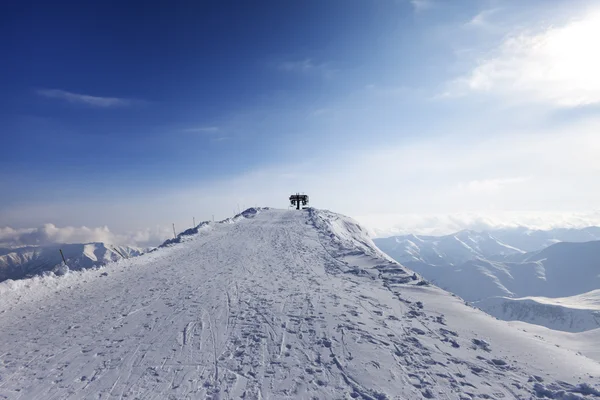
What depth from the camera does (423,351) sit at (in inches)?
364

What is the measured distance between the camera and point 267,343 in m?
9.59

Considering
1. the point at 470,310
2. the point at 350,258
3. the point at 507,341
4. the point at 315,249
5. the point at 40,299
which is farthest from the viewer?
the point at 315,249

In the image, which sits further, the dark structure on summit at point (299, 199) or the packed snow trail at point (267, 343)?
the dark structure on summit at point (299, 199)

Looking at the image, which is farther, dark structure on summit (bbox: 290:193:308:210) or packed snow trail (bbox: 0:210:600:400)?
dark structure on summit (bbox: 290:193:308:210)

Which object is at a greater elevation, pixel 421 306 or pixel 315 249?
pixel 315 249

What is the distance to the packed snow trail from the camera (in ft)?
24.8

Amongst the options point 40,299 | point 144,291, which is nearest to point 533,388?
point 144,291

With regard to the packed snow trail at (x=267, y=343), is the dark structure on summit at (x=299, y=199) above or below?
above

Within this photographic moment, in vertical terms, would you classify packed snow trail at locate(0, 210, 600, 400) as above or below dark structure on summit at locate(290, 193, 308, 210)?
below

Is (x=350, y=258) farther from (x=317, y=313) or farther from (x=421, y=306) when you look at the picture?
(x=317, y=313)

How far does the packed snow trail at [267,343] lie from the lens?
7.56 meters

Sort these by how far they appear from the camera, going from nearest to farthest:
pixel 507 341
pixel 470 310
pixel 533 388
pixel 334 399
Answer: pixel 334 399, pixel 533 388, pixel 507 341, pixel 470 310

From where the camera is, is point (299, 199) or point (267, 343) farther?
point (299, 199)

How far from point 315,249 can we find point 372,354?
17.1 metres
